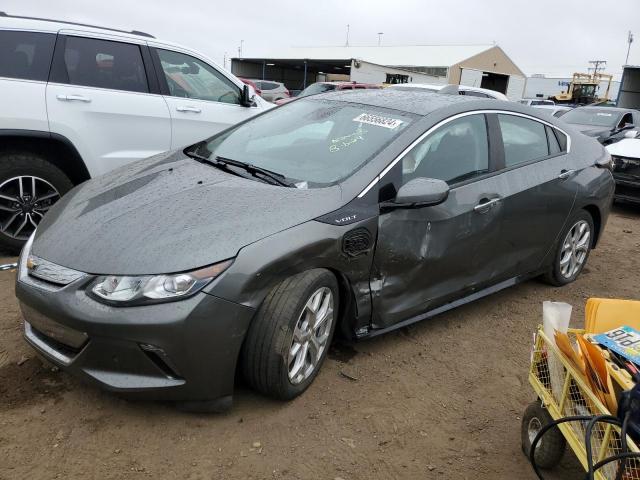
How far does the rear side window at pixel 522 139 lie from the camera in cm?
378

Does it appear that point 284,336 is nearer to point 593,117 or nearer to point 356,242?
point 356,242

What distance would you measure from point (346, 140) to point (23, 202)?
272 centimetres

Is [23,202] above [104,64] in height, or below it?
below

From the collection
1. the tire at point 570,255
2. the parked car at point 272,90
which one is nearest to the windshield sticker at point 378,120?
the tire at point 570,255

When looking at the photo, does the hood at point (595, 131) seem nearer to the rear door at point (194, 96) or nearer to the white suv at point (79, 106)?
the rear door at point (194, 96)

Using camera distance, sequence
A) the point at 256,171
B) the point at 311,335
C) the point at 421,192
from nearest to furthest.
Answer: the point at 311,335 → the point at 421,192 → the point at 256,171

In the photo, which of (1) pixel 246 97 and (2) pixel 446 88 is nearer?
(2) pixel 446 88

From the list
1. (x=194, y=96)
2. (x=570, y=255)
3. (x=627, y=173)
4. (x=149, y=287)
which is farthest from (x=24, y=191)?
(x=627, y=173)

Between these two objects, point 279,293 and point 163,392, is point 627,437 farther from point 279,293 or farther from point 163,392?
point 163,392

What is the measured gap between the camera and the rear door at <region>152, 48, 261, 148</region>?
5172 millimetres

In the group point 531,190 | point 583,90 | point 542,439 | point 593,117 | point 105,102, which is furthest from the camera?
point 583,90

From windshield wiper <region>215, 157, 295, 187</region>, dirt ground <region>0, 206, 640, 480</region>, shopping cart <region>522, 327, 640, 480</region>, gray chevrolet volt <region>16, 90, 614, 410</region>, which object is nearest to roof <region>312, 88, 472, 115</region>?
gray chevrolet volt <region>16, 90, 614, 410</region>

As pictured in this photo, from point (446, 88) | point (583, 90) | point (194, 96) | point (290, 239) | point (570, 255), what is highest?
point (446, 88)

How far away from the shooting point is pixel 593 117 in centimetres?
1231
